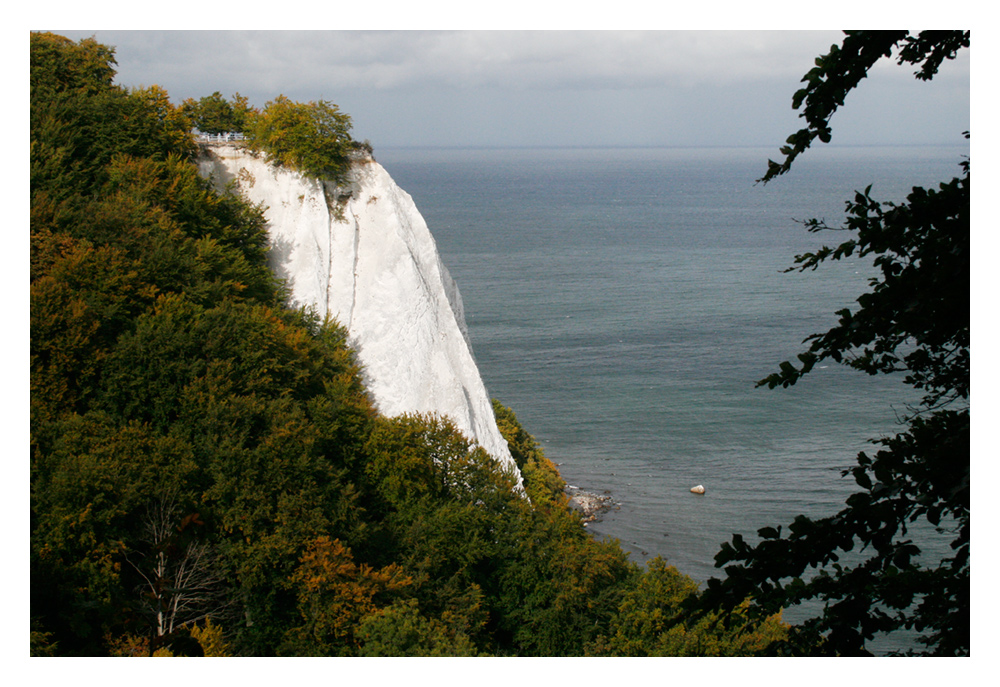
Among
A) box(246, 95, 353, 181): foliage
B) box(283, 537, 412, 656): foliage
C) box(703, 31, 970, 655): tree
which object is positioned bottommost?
box(283, 537, 412, 656): foliage

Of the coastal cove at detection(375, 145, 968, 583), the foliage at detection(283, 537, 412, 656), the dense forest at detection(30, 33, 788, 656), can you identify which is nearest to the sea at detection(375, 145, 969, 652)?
the coastal cove at detection(375, 145, 968, 583)

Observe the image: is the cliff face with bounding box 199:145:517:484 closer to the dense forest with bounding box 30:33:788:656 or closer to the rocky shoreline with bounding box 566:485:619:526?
the dense forest with bounding box 30:33:788:656

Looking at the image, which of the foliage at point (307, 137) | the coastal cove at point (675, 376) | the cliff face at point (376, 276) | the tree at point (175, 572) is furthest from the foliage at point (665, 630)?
the foliage at point (307, 137)

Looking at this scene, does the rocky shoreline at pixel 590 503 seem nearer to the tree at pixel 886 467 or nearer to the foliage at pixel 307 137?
the foliage at pixel 307 137

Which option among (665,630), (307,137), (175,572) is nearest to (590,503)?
(665,630)

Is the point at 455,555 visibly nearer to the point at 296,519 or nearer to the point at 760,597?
the point at 296,519

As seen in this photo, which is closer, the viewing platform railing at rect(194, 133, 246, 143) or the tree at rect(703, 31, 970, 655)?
the tree at rect(703, 31, 970, 655)
